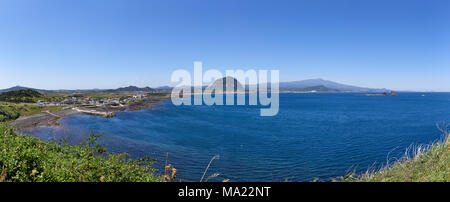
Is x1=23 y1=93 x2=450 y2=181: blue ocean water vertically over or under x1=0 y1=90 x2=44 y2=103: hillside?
under

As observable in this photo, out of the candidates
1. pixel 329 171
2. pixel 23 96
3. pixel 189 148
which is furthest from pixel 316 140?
pixel 23 96

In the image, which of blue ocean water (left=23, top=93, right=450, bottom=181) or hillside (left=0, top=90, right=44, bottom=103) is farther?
hillside (left=0, top=90, right=44, bottom=103)

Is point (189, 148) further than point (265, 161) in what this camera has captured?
Yes

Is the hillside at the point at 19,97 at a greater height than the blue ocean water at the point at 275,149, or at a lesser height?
greater

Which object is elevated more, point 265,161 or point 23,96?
point 23,96

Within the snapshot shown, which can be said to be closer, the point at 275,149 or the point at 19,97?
the point at 275,149

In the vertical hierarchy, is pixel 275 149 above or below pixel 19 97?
below

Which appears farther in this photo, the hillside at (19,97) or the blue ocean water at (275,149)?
the hillside at (19,97)
